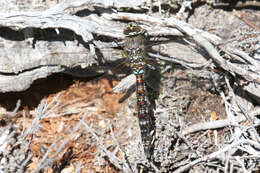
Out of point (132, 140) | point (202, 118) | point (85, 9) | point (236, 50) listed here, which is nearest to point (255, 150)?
point (202, 118)

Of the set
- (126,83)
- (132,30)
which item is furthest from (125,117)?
(132,30)

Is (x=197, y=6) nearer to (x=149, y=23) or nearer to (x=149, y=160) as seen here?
(x=149, y=23)

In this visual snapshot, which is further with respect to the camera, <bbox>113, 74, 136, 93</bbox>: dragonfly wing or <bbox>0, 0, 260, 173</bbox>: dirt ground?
<bbox>113, 74, 136, 93</bbox>: dragonfly wing

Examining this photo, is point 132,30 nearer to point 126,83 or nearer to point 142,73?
point 142,73

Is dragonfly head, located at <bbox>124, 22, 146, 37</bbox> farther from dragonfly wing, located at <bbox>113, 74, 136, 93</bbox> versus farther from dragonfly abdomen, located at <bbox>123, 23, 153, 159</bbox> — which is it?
dragonfly wing, located at <bbox>113, 74, 136, 93</bbox>

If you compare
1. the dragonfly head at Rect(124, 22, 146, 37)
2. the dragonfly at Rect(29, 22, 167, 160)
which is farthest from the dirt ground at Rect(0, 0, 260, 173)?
the dragonfly head at Rect(124, 22, 146, 37)

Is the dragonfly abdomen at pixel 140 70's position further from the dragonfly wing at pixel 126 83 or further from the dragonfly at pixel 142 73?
the dragonfly wing at pixel 126 83

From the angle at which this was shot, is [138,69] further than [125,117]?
No

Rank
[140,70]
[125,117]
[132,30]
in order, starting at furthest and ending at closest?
[125,117]
[140,70]
[132,30]
